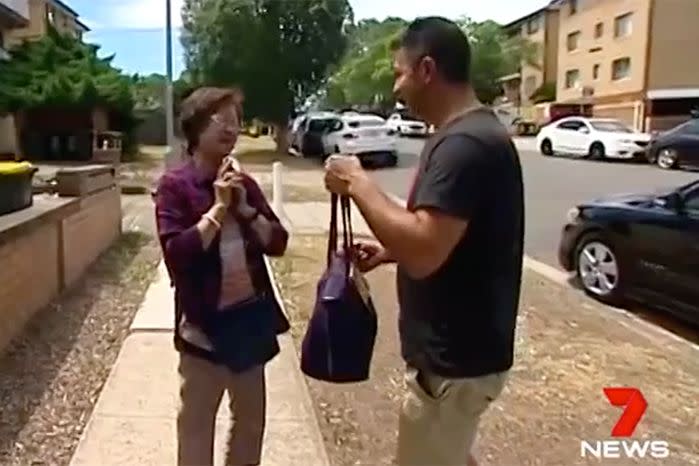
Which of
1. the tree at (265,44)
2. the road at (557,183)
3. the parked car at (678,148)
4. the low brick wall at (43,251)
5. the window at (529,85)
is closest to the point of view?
the low brick wall at (43,251)

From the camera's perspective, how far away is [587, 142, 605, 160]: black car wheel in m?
25.1

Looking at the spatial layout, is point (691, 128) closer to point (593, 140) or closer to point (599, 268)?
point (593, 140)

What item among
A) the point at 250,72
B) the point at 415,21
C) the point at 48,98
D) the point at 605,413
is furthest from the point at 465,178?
the point at 250,72

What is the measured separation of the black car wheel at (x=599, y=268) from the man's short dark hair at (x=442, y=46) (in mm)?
5169

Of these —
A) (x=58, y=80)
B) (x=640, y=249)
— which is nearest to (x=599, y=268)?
(x=640, y=249)

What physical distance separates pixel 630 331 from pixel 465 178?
4.57 meters

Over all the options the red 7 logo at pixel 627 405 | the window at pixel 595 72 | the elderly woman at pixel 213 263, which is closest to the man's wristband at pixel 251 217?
the elderly woman at pixel 213 263

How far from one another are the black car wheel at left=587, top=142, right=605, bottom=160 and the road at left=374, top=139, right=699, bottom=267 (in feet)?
2.45

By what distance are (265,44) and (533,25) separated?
36362 millimetres

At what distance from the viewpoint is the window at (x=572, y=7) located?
153ft

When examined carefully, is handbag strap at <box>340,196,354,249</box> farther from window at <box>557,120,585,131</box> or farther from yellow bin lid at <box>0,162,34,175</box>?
window at <box>557,120,585,131</box>

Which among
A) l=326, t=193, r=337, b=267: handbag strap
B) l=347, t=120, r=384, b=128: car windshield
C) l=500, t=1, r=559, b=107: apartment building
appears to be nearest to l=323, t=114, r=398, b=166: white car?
l=347, t=120, r=384, b=128: car windshield

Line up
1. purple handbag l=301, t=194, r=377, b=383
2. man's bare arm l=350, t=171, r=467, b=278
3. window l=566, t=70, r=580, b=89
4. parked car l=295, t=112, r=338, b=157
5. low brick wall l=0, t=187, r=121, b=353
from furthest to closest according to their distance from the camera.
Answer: window l=566, t=70, r=580, b=89
parked car l=295, t=112, r=338, b=157
low brick wall l=0, t=187, r=121, b=353
purple handbag l=301, t=194, r=377, b=383
man's bare arm l=350, t=171, r=467, b=278

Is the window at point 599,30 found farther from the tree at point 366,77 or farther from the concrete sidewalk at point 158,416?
the concrete sidewalk at point 158,416
